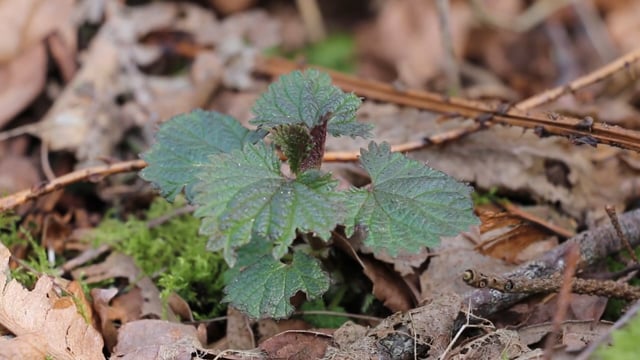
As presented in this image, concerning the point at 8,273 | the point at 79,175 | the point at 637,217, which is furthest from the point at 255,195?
the point at 637,217

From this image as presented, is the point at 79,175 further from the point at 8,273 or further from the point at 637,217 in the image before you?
the point at 637,217

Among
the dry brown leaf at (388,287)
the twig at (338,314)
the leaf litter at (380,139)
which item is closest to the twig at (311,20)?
the leaf litter at (380,139)

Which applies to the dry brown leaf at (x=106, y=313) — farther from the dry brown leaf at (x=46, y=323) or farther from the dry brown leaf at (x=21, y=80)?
the dry brown leaf at (x=21, y=80)

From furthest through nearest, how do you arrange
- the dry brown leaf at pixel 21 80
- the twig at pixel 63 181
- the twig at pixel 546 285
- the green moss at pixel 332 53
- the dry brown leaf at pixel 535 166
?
the green moss at pixel 332 53 < the dry brown leaf at pixel 21 80 < the dry brown leaf at pixel 535 166 < the twig at pixel 63 181 < the twig at pixel 546 285

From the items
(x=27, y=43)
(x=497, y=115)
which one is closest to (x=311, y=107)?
(x=497, y=115)

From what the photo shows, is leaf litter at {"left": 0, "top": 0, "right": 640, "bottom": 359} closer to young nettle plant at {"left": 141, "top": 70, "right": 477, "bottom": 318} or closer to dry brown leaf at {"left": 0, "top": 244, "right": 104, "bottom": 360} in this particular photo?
dry brown leaf at {"left": 0, "top": 244, "right": 104, "bottom": 360}

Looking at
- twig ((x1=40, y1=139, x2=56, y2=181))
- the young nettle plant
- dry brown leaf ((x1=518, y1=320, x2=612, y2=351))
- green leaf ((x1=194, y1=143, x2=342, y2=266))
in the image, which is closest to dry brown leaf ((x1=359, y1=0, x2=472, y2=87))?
twig ((x1=40, y1=139, x2=56, y2=181))

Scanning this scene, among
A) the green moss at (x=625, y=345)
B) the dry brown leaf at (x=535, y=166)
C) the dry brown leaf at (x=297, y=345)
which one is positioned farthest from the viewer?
the dry brown leaf at (x=535, y=166)
